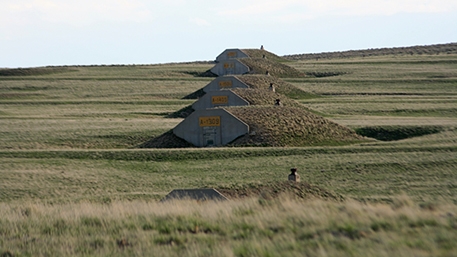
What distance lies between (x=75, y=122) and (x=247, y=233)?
105ft

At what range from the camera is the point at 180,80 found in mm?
69375

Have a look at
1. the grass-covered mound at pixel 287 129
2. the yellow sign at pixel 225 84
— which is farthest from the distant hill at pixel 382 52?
the grass-covered mound at pixel 287 129

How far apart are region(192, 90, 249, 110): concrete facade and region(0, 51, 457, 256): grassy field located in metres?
2.60

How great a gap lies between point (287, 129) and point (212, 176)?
1044cm

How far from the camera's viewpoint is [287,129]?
109 feet

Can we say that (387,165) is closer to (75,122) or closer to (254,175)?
(254,175)

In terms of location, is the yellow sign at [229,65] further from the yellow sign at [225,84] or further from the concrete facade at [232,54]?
the yellow sign at [225,84]

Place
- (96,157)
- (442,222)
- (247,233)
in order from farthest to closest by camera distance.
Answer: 1. (96,157)
2. (247,233)
3. (442,222)

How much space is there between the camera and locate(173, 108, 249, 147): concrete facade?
1291 inches

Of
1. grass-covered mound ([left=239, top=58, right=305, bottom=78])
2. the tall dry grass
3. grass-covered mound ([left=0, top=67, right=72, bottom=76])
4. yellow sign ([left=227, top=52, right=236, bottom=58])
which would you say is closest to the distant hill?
yellow sign ([left=227, top=52, right=236, bottom=58])

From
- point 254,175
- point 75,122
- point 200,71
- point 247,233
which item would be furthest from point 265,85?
point 247,233

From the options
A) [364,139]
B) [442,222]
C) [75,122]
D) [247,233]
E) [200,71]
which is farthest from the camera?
[200,71]

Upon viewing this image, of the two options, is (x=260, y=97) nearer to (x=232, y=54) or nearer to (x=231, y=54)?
(x=232, y=54)

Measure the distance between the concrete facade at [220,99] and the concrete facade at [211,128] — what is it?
27.5ft
